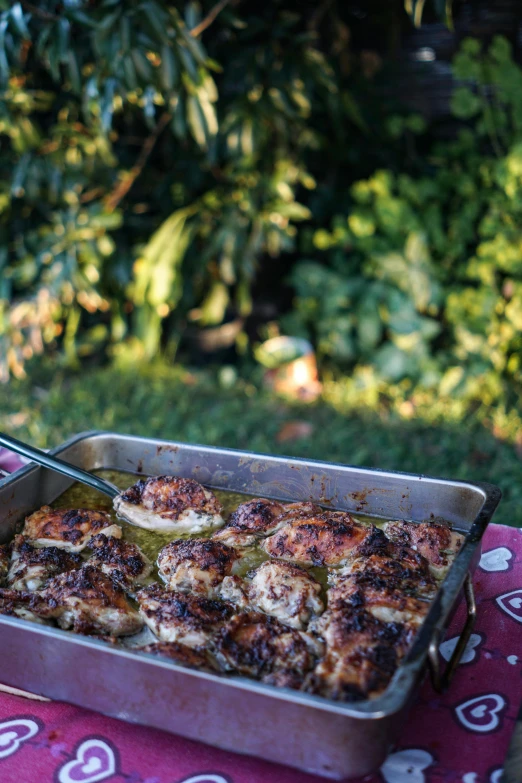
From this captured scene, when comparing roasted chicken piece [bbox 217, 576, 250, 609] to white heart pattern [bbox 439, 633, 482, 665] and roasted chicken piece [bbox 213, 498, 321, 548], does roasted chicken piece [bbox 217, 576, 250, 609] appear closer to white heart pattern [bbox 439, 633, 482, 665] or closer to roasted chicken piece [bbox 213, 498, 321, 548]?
roasted chicken piece [bbox 213, 498, 321, 548]

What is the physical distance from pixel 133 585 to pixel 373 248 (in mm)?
3397

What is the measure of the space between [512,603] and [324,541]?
39 centimetres

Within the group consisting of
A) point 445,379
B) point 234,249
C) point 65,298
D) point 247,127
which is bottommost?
point 445,379

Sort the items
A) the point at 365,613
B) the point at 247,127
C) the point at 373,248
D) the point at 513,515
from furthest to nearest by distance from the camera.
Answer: the point at 373,248, the point at 247,127, the point at 513,515, the point at 365,613

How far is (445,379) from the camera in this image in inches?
168

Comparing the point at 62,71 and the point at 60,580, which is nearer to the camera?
the point at 60,580

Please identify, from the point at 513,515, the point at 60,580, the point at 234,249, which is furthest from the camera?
the point at 234,249

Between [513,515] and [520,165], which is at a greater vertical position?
[520,165]

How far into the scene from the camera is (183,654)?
3.67 feet

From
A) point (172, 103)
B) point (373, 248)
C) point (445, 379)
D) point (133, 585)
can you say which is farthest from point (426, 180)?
point (133, 585)

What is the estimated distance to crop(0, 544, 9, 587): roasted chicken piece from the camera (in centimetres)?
147

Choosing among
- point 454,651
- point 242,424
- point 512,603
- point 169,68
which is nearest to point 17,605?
point 454,651

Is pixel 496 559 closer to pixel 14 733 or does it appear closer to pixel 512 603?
pixel 512 603

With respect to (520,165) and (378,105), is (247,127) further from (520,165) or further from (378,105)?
(520,165)
